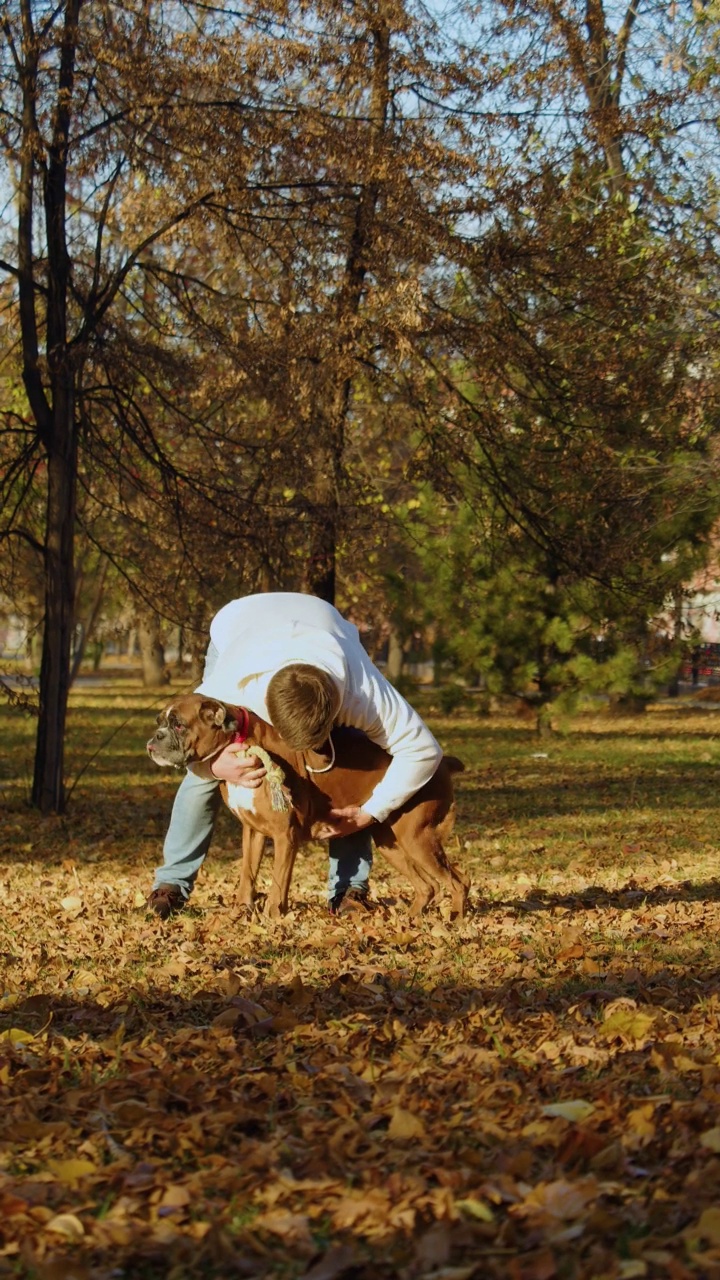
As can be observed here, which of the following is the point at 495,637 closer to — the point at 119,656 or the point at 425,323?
the point at 425,323

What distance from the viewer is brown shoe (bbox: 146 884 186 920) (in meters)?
7.59

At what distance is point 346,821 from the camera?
23.4 ft

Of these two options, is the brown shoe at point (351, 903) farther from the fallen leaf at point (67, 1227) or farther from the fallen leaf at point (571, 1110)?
the fallen leaf at point (67, 1227)

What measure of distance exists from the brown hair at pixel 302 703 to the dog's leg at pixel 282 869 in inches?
24.8

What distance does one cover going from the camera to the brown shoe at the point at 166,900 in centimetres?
759

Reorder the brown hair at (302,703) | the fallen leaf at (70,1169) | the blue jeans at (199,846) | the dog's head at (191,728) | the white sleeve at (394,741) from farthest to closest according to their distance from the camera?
the blue jeans at (199,846) → the white sleeve at (394,741) → the dog's head at (191,728) → the brown hair at (302,703) → the fallen leaf at (70,1169)

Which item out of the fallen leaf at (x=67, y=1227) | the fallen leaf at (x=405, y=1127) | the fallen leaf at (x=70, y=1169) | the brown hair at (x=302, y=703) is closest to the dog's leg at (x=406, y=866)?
the brown hair at (x=302, y=703)

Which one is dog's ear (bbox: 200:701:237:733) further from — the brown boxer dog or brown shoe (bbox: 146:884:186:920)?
brown shoe (bbox: 146:884:186:920)

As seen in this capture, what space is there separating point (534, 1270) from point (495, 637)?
21.7 m

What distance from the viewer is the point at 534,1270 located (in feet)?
9.62

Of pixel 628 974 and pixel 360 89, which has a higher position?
pixel 360 89

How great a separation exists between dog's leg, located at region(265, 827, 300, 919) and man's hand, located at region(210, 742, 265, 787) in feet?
1.06

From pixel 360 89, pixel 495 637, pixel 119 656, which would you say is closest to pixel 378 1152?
pixel 360 89

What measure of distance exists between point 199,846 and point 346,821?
36.6 inches
